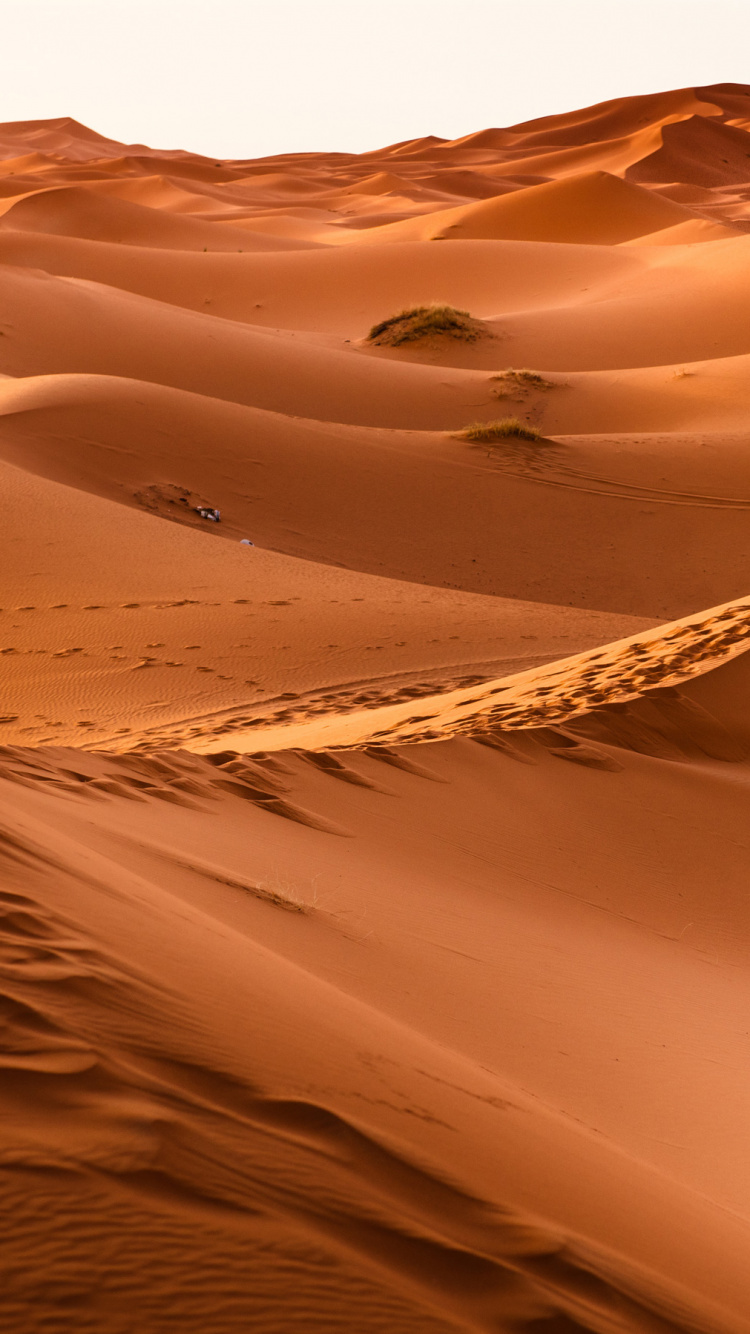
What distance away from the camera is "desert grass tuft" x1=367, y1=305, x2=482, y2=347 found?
29094 mm

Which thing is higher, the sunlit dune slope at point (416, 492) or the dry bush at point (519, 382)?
the dry bush at point (519, 382)

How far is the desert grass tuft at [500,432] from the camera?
17.9 m

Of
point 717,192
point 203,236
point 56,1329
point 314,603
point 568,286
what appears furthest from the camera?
point 717,192

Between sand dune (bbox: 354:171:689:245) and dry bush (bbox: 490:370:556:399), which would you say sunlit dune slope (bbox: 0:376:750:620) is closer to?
dry bush (bbox: 490:370:556:399)

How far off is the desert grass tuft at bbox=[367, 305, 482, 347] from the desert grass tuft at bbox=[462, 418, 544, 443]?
11.6 meters

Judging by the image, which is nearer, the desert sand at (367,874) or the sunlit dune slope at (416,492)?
the desert sand at (367,874)

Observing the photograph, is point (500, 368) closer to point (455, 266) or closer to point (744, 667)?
point (455, 266)

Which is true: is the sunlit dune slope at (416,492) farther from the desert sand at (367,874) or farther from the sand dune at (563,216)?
the sand dune at (563,216)

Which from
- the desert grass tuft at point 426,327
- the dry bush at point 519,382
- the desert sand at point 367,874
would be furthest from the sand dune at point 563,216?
the desert sand at point 367,874

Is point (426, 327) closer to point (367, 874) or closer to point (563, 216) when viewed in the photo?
point (367, 874)

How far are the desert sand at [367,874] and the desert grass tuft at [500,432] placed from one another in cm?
7

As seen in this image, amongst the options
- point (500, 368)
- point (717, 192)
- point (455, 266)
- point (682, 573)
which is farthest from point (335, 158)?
point (682, 573)

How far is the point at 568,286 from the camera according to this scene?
133 ft

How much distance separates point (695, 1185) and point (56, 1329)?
82.8 inches
